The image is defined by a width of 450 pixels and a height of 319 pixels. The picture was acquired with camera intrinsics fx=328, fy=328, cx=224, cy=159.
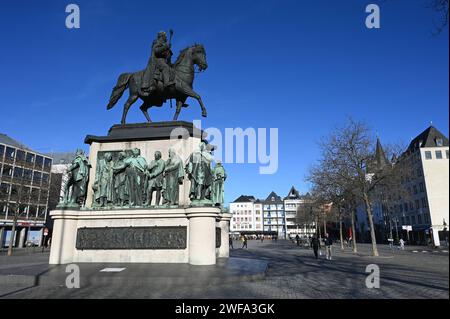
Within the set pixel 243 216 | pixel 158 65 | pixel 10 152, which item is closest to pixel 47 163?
pixel 10 152

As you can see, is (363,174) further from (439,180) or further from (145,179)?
(439,180)

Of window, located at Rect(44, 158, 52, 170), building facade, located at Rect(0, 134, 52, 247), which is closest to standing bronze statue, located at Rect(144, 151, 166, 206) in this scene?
building facade, located at Rect(0, 134, 52, 247)

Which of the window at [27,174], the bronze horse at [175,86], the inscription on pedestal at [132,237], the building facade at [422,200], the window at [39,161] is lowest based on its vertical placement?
the inscription on pedestal at [132,237]

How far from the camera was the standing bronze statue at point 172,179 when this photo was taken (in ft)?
42.5

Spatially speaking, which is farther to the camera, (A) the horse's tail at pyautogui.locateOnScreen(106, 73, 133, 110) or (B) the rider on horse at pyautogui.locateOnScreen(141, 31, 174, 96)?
(A) the horse's tail at pyautogui.locateOnScreen(106, 73, 133, 110)

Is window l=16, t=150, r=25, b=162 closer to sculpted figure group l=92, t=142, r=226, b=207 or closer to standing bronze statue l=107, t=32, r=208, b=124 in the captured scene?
standing bronze statue l=107, t=32, r=208, b=124

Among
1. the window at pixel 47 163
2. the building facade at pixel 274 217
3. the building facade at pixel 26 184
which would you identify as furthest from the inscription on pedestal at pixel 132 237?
the building facade at pixel 274 217

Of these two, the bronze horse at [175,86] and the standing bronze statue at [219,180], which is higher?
the bronze horse at [175,86]

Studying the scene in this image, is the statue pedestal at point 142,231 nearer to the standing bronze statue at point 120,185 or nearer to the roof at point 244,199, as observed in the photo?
the standing bronze statue at point 120,185

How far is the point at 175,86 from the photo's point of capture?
14.9m

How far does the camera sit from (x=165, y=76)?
1497 centimetres

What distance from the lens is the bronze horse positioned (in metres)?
15.0
